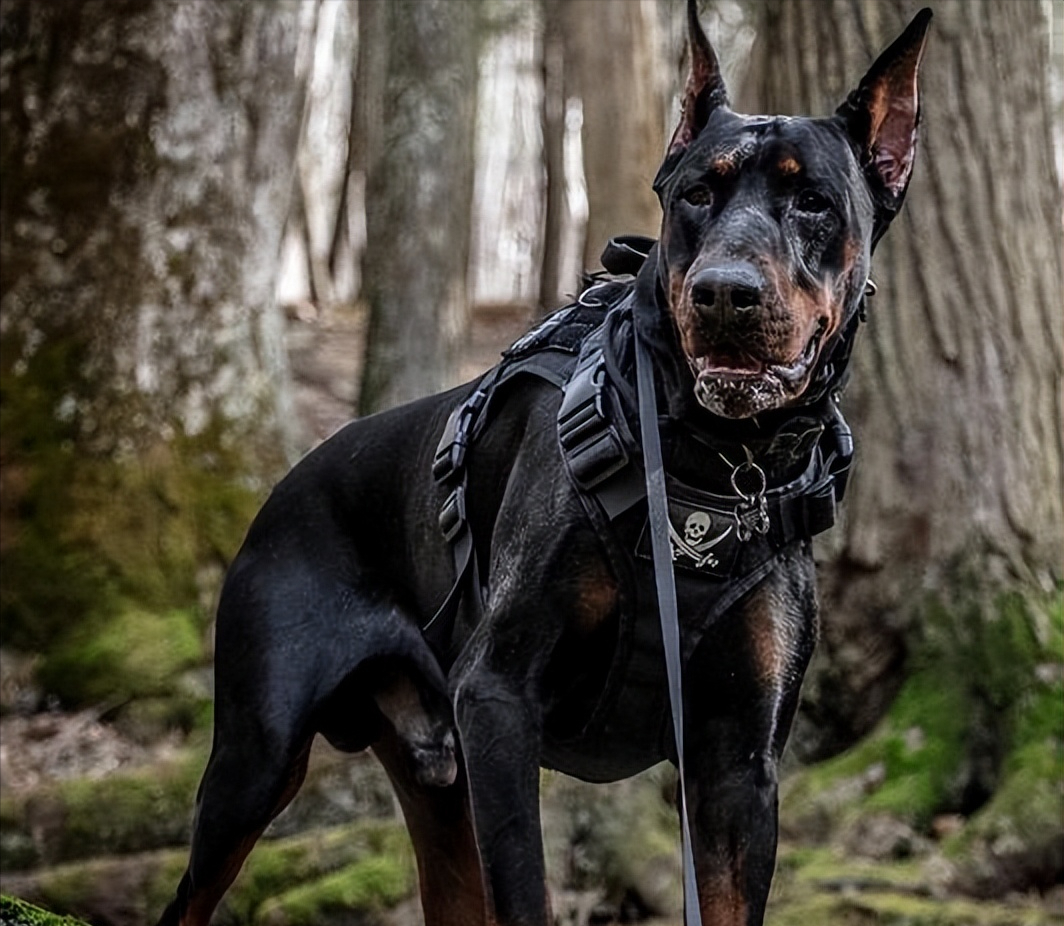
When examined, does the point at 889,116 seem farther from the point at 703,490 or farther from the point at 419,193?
the point at 419,193

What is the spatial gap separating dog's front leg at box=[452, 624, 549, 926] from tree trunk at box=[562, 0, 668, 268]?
28.4 ft

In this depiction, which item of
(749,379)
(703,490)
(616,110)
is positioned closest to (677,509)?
(703,490)

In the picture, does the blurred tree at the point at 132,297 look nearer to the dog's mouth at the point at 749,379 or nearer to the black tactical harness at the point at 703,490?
the black tactical harness at the point at 703,490

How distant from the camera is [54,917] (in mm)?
4246

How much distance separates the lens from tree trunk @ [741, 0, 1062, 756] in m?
7.00

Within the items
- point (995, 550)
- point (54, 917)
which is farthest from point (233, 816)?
point (995, 550)

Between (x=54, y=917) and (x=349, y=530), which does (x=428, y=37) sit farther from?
(x=54, y=917)

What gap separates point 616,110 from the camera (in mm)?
13367

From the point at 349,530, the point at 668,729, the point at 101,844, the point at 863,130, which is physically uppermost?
the point at 863,130

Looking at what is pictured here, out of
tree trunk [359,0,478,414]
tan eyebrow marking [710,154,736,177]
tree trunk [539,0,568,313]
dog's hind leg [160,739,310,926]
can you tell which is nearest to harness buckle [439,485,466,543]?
dog's hind leg [160,739,310,926]

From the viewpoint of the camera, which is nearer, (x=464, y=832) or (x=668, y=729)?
(x=668, y=729)

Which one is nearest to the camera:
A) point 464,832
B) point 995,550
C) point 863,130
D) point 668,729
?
point 863,130

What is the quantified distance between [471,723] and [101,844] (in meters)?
3.51

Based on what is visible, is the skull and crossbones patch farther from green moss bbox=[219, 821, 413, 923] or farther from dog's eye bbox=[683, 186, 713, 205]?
green moss bbox=[219, 821, 413, 923]
